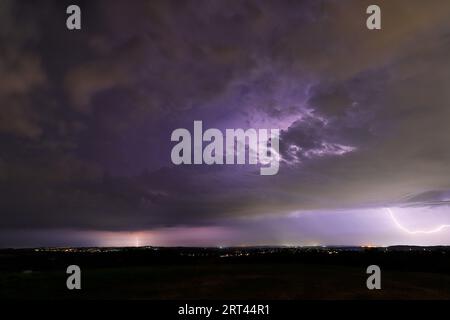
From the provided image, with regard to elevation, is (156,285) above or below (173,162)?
below

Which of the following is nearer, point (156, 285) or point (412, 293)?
point (412, 293)

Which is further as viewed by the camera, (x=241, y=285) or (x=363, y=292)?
(x=241, y=285)
